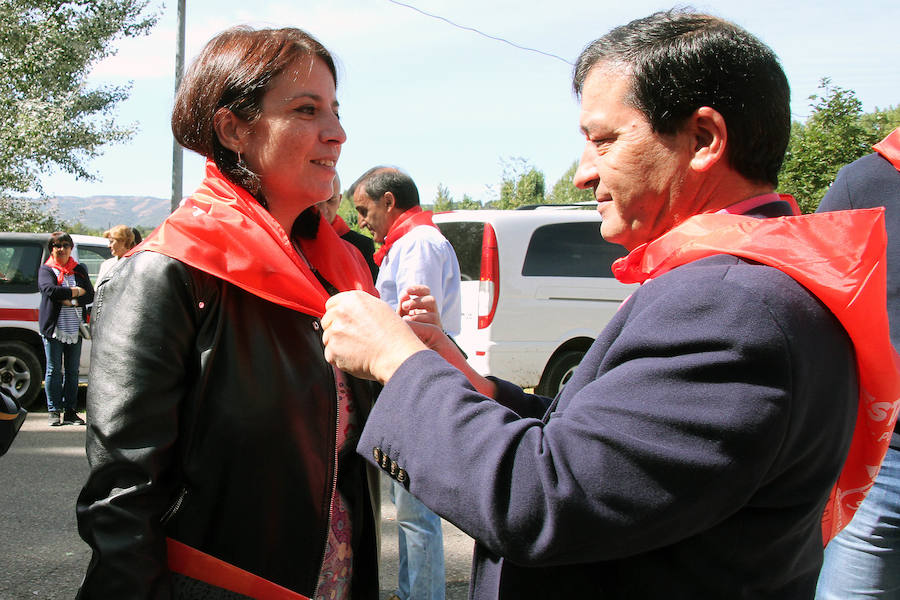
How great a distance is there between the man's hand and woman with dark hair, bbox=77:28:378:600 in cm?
37

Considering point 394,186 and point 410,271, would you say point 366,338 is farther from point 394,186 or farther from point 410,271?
point 394,186

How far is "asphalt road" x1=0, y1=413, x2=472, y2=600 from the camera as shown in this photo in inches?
141

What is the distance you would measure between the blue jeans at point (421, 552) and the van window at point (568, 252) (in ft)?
13.5

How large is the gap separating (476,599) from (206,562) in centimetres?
62

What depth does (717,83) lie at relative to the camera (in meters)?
1.19

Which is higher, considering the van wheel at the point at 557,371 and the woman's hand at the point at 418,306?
the woman's hand at the point at 418,306

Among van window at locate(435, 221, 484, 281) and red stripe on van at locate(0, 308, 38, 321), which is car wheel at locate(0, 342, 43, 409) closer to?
red stripe on van at locate(0, 308, 38, 321)

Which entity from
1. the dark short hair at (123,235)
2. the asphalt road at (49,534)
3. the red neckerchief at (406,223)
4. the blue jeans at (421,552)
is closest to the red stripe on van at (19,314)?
the dark short hair at (123,235)

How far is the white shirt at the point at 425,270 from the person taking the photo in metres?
4.01

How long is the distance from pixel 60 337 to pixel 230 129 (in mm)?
6108

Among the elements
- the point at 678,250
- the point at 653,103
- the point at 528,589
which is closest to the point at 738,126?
the point at 653,103

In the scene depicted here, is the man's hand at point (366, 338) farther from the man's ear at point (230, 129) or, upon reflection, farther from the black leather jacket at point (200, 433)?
the man's ear at point (230, 129)

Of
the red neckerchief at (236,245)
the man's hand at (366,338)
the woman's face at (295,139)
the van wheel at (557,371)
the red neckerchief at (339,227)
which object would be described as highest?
the woman's face at (295,139)

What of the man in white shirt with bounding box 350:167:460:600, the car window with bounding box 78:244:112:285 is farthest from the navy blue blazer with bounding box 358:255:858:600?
the car window with bounding box 78:244:112:285
